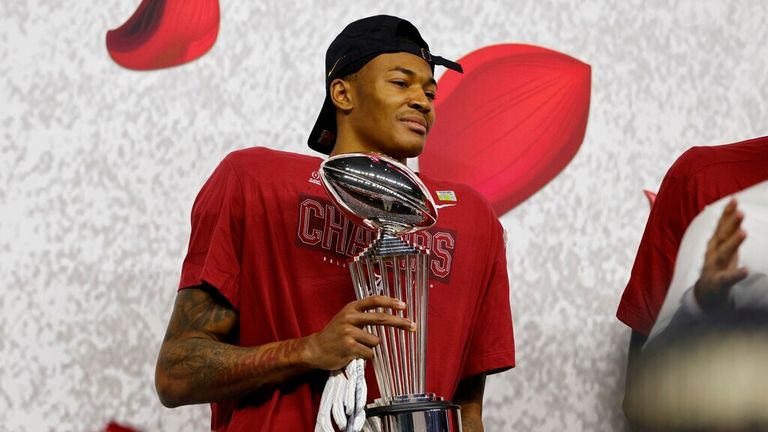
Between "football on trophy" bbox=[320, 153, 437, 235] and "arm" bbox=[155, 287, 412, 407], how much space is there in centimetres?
11

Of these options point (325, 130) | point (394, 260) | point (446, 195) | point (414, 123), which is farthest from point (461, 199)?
point (394, 260)

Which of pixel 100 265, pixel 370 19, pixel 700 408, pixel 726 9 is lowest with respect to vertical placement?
pixel 700 408

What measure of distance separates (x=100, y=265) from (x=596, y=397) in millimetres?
849

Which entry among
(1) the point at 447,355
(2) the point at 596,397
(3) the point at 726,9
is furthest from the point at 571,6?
(1) the point at 447,355

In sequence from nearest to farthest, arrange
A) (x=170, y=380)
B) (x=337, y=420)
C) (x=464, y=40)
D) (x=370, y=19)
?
(x=337, y=420) < (x=170, y=380) < (x=370, y=19) < (x=464, y=40)

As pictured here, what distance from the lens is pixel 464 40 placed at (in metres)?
2.05

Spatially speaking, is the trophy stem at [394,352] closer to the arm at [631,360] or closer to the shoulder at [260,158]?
the shoulder at [260,158]

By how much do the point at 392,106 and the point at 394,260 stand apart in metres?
0.35

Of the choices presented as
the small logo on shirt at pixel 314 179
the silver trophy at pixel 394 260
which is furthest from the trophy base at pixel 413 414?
the small logo on shirt at pixel 314 179

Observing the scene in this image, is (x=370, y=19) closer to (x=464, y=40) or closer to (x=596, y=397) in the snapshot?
(x=464, y=40)

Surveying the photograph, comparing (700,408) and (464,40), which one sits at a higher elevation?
(464,40)

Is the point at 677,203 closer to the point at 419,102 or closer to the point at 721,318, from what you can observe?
the point at 721,318

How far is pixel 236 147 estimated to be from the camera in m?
1.94

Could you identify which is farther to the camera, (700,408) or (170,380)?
(700,408)
